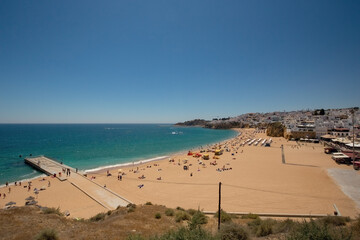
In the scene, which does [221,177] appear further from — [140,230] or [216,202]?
[140,230]

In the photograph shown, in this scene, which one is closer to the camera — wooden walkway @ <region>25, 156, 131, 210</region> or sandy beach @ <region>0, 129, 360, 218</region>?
sandy beach @ <region>0, 129, 360, 218</region>

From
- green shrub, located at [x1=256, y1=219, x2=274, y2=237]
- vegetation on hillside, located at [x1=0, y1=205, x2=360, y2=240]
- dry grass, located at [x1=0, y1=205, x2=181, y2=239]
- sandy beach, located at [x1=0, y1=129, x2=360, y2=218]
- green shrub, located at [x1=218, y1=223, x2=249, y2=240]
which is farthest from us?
sandy beach, located at [x1=0, y1=129, x2=360, y2=218]

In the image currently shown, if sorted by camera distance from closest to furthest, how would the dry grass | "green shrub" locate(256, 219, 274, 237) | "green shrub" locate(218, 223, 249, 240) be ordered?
"green shrub" locate(218, 223, 249, 240), "green shrub" locate(256, 219, 274, 237), the dry grass

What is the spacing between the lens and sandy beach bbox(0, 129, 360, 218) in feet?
43.9

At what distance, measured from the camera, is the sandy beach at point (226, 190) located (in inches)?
527

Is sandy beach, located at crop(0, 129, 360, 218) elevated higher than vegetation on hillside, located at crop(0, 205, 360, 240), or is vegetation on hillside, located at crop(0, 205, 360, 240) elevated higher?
vegetation on hillside, located at crop(0, 205, 360, 240)

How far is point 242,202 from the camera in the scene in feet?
46.5

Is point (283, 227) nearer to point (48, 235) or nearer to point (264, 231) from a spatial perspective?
point (264, 231)

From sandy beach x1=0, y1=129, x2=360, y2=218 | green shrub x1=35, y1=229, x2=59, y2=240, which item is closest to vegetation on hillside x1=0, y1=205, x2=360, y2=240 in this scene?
green shrub x1=35, y1=229, x2=59, y2=240

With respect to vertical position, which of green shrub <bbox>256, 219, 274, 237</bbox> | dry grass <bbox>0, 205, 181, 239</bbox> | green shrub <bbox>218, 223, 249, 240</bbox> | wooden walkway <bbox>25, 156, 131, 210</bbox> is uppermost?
green shrub <bbox>218, 223, 249, 240</bbox>

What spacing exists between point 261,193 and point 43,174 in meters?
28.5

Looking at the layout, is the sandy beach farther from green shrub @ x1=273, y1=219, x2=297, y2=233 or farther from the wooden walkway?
green shrub @ x1=273, y1=219, x2=297, y2=233

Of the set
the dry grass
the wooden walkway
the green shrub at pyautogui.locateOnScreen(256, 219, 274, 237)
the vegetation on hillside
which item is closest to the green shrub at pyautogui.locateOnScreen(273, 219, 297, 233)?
the vegetation on hillside

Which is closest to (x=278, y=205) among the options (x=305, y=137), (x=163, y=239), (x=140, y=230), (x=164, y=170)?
(x=140, y=230)
